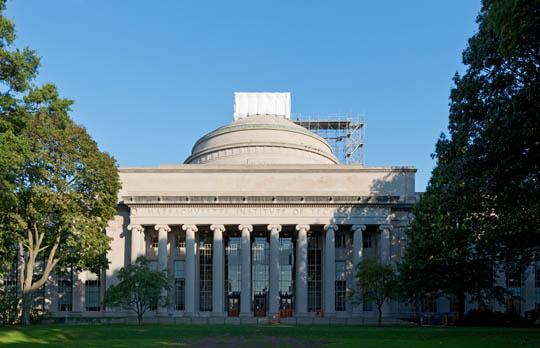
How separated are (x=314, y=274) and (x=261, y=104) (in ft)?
98.7

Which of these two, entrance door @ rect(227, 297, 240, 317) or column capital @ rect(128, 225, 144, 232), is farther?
entrance door @ rect(227, 297, 240, 317)

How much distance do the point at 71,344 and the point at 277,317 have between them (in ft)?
112

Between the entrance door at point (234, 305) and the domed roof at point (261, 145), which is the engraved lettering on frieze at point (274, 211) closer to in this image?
the entrance door at point (234, 305)

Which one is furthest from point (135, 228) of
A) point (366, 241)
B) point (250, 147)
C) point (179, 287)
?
point (366, 241)

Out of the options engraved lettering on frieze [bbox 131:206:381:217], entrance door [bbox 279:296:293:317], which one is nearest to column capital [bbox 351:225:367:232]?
engraved lettering on frieze [bbox 131:206:381:217]

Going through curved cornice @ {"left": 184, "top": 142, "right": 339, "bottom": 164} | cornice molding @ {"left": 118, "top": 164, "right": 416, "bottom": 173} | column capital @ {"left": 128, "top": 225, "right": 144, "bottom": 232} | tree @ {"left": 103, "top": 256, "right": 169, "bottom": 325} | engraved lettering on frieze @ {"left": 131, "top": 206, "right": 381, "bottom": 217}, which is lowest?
tree @ {"left": 103, "top": 256, "right": 169, "bottom": 325}

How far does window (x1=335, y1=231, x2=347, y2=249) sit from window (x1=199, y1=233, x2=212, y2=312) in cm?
1450

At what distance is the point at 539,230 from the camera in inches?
1357

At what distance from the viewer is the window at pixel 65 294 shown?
6750cm

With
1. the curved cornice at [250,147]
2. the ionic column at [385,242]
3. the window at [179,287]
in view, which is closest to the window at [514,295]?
the ionic column at [385,242]

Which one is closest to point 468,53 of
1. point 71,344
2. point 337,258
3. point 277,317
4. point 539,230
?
point 539,230

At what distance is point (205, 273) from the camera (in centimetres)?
6900

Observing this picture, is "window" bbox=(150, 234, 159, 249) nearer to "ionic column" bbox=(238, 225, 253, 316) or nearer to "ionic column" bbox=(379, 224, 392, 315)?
"ionic column" bbox=(238, 225, 253, 316)

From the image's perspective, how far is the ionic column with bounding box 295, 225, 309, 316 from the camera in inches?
2547
